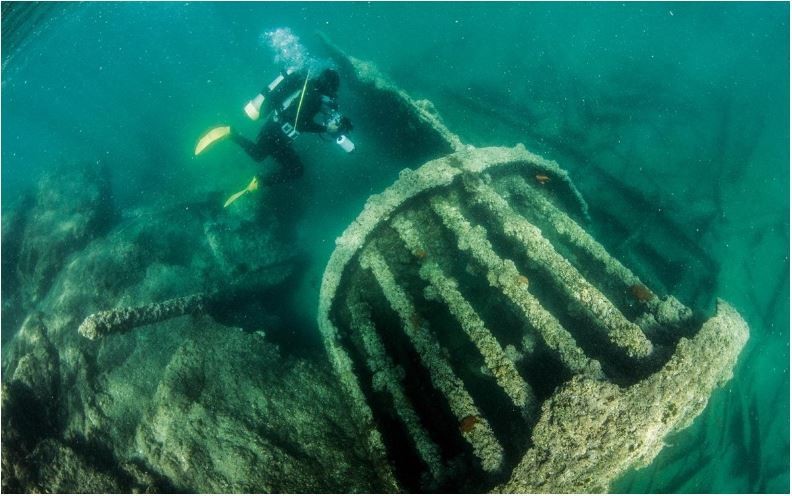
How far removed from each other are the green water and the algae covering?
2.08 metres

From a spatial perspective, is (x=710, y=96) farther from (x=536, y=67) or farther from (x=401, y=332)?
(x=401, y=332)

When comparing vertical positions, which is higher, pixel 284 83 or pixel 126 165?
pixel 126 165

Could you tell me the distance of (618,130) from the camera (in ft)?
27.4

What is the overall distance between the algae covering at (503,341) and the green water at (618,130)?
2084 mm

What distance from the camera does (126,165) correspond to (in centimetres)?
1603

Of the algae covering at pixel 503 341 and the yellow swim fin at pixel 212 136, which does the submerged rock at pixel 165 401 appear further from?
the yellow swim fin at pixel 212 136

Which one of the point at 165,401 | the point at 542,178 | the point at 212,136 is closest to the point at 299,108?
the point at 212,136

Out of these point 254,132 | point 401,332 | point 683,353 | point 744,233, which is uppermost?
point 254,132

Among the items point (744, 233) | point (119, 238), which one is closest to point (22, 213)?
point (119, 238)

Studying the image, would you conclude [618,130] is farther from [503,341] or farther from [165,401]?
[165,401]

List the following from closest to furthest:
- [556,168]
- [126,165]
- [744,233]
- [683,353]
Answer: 1. [683,353]
2. [556,168]
3. [744,233]
4. [126,165]

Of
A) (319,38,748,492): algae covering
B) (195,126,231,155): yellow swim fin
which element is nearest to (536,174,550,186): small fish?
(319,38,748,492): algae covering

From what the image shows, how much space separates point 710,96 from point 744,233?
213 inches

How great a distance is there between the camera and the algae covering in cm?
231
